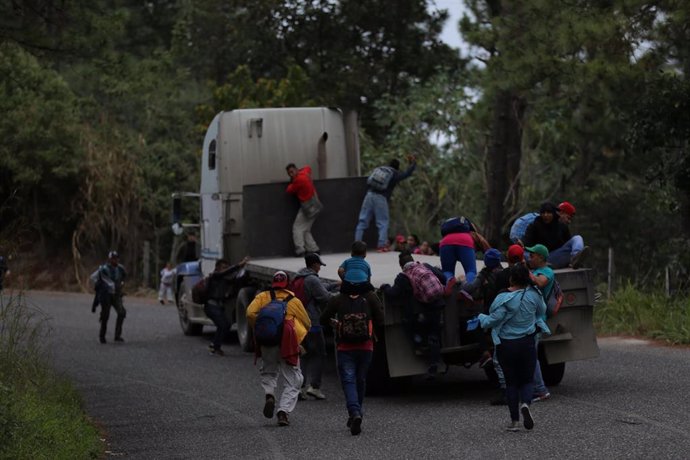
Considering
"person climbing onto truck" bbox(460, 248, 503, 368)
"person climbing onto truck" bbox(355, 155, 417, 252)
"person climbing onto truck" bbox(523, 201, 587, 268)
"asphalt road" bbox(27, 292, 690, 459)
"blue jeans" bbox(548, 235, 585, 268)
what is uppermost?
"person climbing onto truck" bbox(355, 155, 417, 252)

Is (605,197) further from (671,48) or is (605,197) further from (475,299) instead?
(475,299)

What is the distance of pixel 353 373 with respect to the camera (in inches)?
489

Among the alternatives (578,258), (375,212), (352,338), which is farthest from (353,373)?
(375,212)

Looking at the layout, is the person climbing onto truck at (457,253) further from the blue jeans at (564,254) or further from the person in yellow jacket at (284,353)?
the person in yellow jacket at (284,353)

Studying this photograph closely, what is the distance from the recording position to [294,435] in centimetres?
1235

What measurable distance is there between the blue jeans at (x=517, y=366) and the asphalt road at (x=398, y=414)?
340 mm

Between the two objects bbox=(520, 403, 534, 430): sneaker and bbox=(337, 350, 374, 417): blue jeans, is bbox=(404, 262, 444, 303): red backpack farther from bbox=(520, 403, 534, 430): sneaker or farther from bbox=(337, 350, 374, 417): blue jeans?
bbox=(520, 403, 534, 430): sneaker

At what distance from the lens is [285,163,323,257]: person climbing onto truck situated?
19.9 metres

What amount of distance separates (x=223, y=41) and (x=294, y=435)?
116 feet

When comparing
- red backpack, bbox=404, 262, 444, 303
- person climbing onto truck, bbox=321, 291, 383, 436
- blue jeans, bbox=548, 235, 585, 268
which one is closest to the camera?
person climbing onto truck, bbox=321, 291, 383, 436

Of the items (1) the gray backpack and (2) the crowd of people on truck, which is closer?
(2) the crowd of people on truck

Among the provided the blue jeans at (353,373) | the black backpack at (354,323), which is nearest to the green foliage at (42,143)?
the black backpack at (354,323)

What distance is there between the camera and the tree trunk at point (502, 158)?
1083 inches

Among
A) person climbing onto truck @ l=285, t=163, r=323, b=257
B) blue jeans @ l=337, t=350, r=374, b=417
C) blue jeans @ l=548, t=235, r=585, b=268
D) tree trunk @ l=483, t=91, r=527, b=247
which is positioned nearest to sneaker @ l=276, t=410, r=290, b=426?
blue jeans @ l=337, t=350, r=374, b=417
